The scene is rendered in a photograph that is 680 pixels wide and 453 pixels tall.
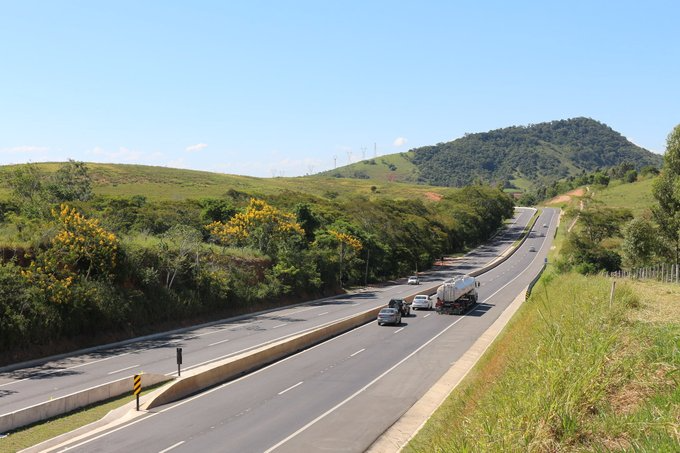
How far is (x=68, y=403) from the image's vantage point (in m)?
20.6

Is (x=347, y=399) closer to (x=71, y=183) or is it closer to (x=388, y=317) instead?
(x=388, y=317)

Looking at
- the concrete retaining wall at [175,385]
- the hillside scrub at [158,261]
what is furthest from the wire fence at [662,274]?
the hillside scrub at [158,261]

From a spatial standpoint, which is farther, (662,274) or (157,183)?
(157,183)

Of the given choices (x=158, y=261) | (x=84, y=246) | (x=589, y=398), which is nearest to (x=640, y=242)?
(x=158, y=261)

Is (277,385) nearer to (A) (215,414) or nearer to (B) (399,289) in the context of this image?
(A) (215,414)

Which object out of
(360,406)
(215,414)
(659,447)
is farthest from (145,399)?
(659,447)

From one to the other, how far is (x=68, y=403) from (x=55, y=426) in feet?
5.62

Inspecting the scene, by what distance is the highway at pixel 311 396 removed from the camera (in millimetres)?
17672

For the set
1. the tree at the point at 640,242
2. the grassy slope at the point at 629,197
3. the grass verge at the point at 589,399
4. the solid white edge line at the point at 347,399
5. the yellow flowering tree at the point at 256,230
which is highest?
the grassy slope at the point at 629,197

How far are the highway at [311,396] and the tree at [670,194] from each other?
14.7 m

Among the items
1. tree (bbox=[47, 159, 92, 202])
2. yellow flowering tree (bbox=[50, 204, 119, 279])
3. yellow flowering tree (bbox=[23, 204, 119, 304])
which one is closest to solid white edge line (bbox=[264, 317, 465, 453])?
yellow flowering tree (bbox=[23, 204, 119, 304])

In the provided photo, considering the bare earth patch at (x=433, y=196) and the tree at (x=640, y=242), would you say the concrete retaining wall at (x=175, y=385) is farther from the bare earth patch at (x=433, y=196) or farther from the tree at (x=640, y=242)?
the bare earth patch at (x=433, y=196)

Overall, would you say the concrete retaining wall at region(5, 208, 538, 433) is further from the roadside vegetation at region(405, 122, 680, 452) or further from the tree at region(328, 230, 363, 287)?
the tree at region(328, 230, 363, 287)

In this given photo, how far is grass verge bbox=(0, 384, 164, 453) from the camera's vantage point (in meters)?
17.3
